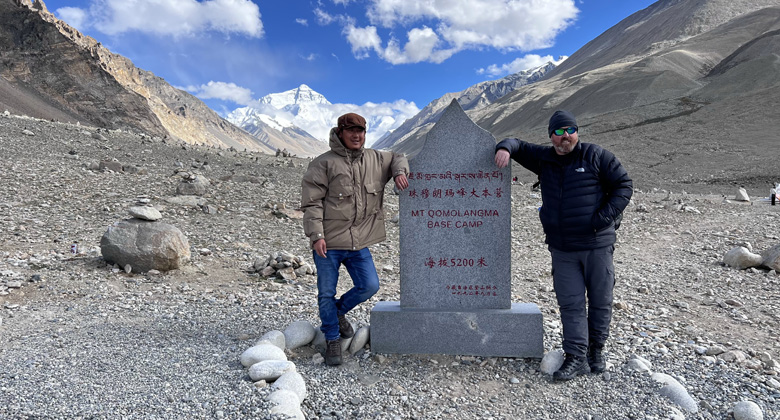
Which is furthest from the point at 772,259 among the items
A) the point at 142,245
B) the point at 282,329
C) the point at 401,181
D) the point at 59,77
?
the point at 59,77

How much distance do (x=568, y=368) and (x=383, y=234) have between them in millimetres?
2060

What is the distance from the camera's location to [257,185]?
578 inches

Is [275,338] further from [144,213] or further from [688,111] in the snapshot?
[688,111]

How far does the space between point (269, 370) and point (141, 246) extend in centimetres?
408

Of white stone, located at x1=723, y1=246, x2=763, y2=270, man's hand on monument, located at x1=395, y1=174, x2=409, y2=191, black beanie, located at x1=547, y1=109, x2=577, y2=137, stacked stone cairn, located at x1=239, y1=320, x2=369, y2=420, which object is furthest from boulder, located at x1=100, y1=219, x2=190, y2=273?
white stone, located at x1=723, y1=246, x2=763, y2=270

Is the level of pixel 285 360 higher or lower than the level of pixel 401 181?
lower

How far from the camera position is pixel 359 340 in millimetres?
4844

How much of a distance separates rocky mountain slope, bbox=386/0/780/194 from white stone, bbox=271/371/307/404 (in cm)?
2577

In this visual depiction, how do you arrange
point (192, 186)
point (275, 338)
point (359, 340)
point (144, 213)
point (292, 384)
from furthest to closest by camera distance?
point (192, 186), point (144, 213), point (359, 340), point (275, 338), point (292, 384)

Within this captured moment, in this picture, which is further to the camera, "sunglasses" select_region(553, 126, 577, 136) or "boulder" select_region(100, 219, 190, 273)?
"boulder" select_region(100, 219, 190, 273)

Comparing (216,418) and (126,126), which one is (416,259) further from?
(126,126)

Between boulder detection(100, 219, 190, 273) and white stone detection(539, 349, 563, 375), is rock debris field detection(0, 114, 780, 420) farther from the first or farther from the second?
boulder detection(100, 219, 190, 273)

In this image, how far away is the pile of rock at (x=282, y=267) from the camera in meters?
7.48

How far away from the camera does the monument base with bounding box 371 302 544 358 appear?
4.63 m
